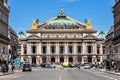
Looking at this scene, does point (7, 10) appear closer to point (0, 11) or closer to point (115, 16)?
point (0, 11)

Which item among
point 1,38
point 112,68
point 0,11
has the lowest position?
point 112,68

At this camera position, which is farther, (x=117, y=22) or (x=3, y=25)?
(x=117, y=22)

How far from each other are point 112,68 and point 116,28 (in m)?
12.4

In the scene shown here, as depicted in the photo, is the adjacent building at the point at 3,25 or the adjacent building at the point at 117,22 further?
the adjacent building at the point at 117,22

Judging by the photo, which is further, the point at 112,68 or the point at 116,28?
the point at 116,28

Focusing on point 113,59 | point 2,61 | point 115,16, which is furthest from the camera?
point 115,16

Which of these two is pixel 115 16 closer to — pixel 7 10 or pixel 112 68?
pixel 112 68

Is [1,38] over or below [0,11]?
below

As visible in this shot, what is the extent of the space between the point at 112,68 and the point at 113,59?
166 inches

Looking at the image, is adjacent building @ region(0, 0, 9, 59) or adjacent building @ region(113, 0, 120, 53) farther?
adjacent building @ region(113, 0, 120, 53)

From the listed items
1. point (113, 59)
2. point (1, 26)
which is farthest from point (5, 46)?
point (113, 59)

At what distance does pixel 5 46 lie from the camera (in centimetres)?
9312

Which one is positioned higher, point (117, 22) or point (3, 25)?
point (117, 22)

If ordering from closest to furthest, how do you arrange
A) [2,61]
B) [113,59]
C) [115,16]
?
1. [2,61]
2. [113,59]
3. [115,16]
